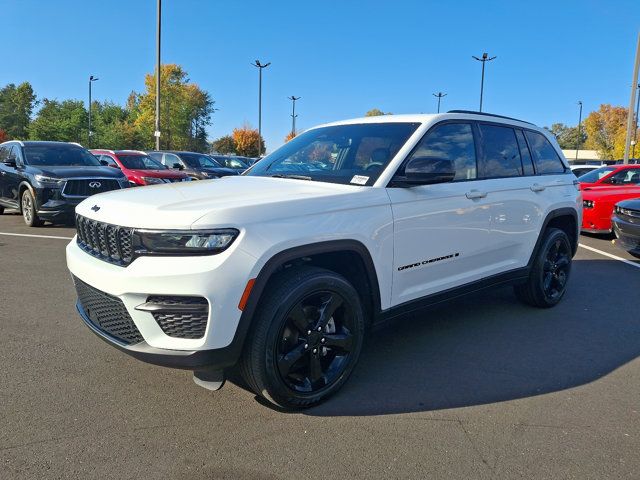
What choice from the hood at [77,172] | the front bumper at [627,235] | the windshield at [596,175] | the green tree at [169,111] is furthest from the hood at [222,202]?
the green tree at [169,111]

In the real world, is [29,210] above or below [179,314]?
below

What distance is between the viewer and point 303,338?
2.96 m

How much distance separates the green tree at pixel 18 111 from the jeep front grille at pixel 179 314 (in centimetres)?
7258

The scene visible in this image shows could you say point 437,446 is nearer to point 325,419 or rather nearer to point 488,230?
point 325,419

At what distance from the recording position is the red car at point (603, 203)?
969 centimetres

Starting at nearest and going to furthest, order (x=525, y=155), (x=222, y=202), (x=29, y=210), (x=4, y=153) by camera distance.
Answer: (x=222, y=202) < (x=525, y=155) < (x=29, y=210) < (x=4, y=153)

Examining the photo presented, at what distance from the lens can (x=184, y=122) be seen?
62844mm

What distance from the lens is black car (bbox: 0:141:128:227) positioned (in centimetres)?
962

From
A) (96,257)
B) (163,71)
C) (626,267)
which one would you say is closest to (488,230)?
(96,257)

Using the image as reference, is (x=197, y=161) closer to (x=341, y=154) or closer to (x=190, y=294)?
(x=341, y=154)

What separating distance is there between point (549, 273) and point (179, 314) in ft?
12.9

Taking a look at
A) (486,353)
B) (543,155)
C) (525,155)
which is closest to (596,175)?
(543,155)

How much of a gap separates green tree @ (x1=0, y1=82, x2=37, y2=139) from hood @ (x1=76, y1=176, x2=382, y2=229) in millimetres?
71853

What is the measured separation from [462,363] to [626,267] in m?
5.07
